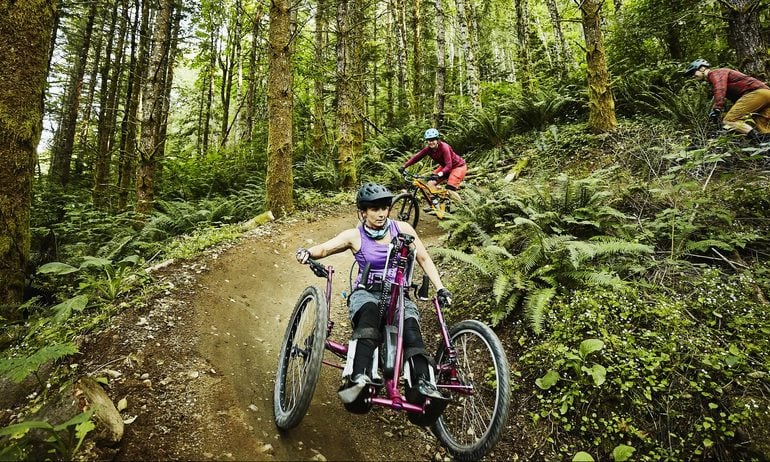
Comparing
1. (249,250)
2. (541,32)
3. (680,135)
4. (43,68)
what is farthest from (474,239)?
(541,32)

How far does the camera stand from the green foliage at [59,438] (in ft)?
7.88

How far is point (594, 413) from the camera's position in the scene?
10.8ft

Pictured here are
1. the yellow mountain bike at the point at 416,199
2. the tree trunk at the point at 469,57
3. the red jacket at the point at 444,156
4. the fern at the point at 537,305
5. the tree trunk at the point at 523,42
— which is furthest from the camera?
the tree trunk at the point at 523,42

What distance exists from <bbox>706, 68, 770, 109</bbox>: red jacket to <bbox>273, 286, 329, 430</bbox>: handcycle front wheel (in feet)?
25.9

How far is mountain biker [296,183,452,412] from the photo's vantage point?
109 inches

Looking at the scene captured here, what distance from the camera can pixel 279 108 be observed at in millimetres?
8789

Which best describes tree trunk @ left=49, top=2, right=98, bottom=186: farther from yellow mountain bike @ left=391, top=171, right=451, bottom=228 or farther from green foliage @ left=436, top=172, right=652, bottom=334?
green foliage @ left=436, top=172, right=652, bottom=334

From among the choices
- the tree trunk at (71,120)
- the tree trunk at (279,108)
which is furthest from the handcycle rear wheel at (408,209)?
the tree trunk at (71,120)

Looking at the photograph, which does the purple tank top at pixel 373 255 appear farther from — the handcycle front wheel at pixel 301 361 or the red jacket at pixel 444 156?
the red jacket at pixel 444 156

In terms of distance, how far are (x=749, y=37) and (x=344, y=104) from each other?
9.73 metres

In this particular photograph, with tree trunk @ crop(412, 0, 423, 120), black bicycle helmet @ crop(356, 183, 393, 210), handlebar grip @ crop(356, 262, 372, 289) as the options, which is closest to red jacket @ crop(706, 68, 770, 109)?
black bicycle helmet @ crop(356, 183, 393, 210)

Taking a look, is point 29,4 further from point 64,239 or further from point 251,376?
point 64,239

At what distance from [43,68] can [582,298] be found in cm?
751

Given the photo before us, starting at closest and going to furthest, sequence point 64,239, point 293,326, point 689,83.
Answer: point 293,326 → point 689,83 → point 64,239
